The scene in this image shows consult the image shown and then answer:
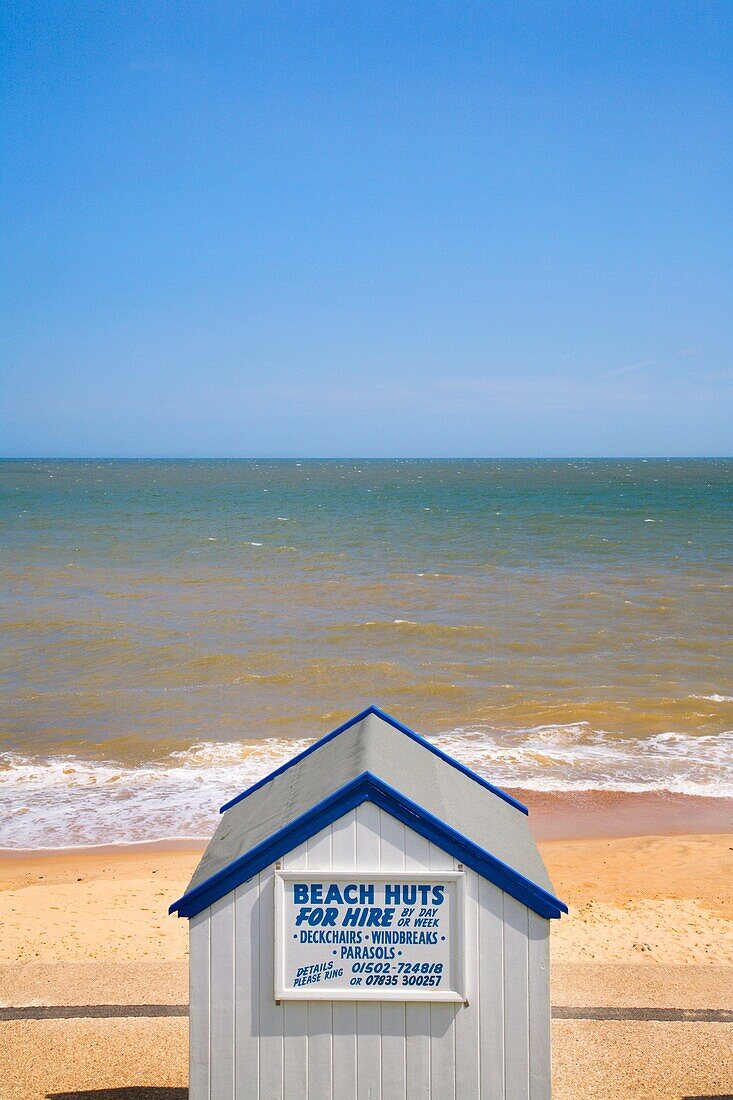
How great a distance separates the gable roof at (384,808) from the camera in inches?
209

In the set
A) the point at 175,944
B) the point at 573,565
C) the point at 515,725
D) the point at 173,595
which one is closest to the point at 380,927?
the point at 175,944

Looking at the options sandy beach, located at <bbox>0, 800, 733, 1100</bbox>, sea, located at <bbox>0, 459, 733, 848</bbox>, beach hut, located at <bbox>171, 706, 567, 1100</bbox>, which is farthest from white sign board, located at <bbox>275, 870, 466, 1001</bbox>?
sea, located at <bbox>0, 459, 733, 848</bbox>

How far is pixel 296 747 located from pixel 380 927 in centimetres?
1197

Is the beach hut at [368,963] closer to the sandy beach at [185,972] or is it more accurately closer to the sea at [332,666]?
the sandy beach at [185,972]

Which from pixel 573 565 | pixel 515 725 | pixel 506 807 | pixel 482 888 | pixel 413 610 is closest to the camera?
pixel 482 888

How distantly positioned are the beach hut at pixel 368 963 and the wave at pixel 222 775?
8.19 meters

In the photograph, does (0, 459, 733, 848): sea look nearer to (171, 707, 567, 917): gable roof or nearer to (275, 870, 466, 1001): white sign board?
(171, 707, 567, 917): gable roof

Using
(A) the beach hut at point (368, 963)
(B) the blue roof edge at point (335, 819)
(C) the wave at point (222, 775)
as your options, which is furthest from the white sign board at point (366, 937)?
(C) the wave at point (222, 775)

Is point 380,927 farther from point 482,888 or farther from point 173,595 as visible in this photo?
point 173,595

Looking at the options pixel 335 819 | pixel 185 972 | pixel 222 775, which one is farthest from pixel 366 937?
pixel 222 775

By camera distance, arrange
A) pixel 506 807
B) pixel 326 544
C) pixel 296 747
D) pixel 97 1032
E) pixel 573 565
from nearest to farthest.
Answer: pixel 506 807 < pixel 97 1032 < pixel 296 747 < pixel 573 565 < pixel 326 544

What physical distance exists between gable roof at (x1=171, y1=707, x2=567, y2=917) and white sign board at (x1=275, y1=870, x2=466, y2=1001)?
27cm

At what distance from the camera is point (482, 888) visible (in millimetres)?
5336

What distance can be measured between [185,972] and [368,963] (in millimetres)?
3999
